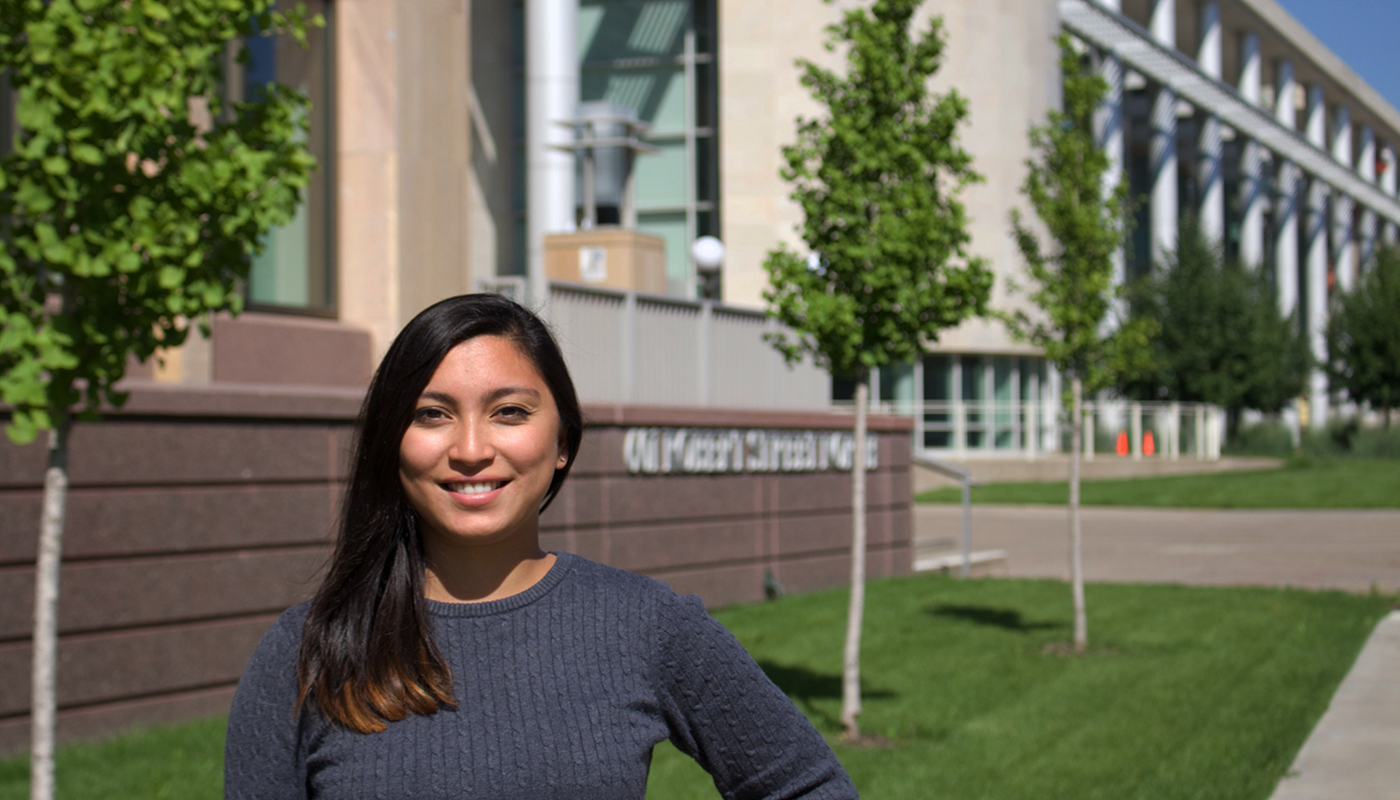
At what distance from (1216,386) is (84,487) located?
38471 mm

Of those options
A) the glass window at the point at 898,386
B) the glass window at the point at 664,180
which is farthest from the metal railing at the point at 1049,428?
the glass window at the point at 664,180

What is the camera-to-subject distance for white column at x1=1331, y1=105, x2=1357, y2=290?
62.1m

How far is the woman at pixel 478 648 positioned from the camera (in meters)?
2.05

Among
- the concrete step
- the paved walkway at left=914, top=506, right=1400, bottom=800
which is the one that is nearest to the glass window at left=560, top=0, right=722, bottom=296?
the paved walkway at left=914, top=506, right=1400, bottom=800

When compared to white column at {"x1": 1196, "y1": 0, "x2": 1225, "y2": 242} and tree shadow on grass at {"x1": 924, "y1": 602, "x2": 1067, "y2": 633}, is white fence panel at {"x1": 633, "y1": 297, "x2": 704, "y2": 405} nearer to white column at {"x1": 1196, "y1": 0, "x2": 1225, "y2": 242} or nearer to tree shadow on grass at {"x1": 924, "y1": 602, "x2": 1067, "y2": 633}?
tree shadow on grass at {"x1": 924, "y1": 602, "x2": 1067, "y2": 633}

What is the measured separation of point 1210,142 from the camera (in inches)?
1873

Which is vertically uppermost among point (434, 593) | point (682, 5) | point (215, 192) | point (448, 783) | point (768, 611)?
point (682, 5)

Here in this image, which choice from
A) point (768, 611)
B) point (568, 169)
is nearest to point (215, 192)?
point (768, 611)

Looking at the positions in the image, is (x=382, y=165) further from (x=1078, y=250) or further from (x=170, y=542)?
(x=1078, y=250)

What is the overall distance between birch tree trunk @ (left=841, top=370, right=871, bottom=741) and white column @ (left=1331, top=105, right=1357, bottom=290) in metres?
57.6

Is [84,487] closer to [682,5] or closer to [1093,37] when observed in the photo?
[682,5]

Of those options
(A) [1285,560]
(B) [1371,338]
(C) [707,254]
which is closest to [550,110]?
(C) [707,254]

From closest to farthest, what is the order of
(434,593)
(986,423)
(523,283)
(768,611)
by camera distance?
(434,593)
(523,283)
(768,611)
(986,423)

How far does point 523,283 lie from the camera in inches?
449
